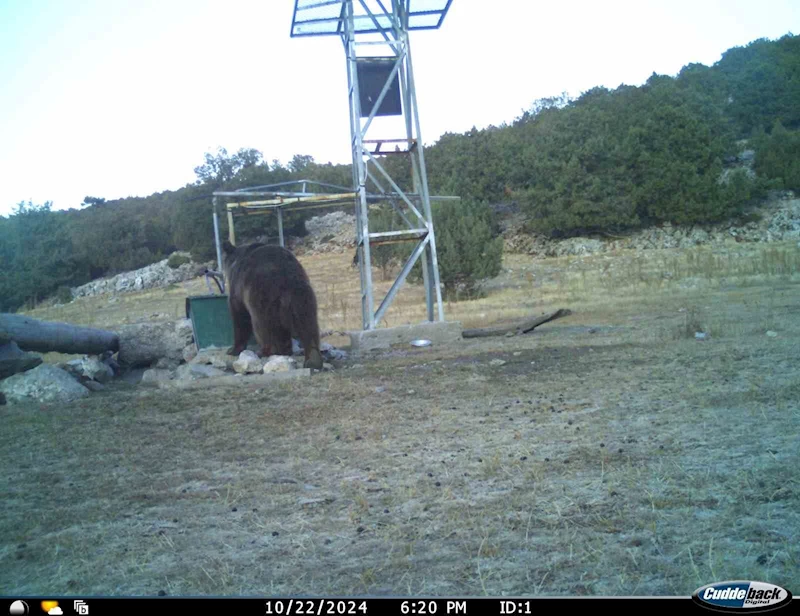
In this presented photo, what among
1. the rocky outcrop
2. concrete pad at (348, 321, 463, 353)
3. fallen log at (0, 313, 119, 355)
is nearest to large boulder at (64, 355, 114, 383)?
fallen log at (0, 313, 119, 355)

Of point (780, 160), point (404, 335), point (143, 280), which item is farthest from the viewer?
Answer: point (780, 160)

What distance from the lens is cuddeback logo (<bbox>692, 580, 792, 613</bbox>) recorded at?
2318 mm

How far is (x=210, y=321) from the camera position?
34.2 ft

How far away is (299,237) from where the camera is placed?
34188 millimetres

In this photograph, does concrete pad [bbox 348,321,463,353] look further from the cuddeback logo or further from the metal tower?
the cuddeback logo

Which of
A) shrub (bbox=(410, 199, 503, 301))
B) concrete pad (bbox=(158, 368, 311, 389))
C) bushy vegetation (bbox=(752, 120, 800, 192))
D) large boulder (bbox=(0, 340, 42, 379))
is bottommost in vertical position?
concrete pad (bbox=(158, 368, 311, 389))

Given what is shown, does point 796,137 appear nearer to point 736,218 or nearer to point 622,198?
point 736,218

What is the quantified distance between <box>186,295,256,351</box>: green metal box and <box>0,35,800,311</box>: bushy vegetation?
10412 millimetres

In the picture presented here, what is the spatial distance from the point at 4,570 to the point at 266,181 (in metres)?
23.8

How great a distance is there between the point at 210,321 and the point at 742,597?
8.94m

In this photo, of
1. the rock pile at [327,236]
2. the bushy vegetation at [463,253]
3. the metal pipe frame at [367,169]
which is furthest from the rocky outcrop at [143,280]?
the metal pipe frame at [367,169]

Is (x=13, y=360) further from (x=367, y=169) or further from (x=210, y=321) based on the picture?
(x=367, y=169)

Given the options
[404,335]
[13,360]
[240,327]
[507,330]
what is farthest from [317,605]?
[507,330]

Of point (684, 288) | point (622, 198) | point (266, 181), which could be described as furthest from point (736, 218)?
point (266, 181)
